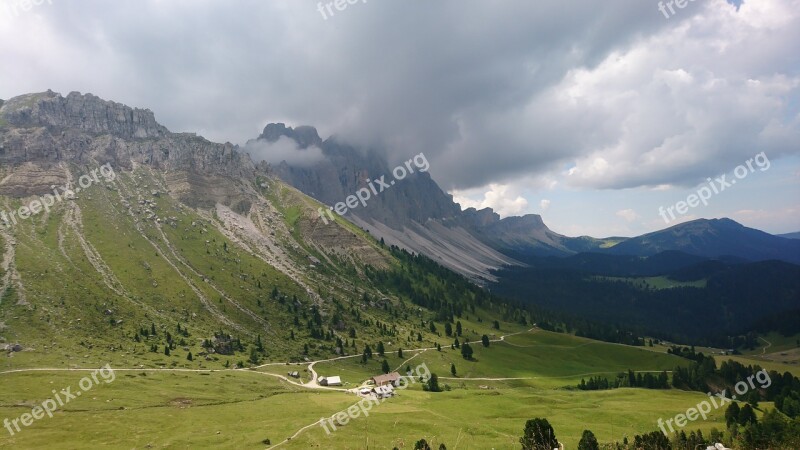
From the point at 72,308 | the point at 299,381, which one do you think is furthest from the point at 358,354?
the point at 72,308

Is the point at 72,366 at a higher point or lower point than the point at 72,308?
lower

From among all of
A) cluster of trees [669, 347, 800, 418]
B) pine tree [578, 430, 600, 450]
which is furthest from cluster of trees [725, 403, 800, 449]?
cluster of trees [669, 347, 800, 418]

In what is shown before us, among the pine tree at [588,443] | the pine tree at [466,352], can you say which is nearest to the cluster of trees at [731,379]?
the pine tree at [466,352]

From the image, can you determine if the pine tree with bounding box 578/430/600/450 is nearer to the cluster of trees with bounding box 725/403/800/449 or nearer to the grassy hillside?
the grassy hillside

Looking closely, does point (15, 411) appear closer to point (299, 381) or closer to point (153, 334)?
point (299, 381)

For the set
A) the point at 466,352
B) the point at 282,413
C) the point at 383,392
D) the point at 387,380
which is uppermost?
the point at 282,413

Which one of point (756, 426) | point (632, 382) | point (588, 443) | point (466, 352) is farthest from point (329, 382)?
point (632, 382)

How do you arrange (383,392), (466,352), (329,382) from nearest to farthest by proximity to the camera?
(383,392) → (329,382) → (466,352)

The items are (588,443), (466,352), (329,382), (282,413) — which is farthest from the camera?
(466,352)

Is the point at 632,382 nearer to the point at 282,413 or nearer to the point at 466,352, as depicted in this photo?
the point at 466,352

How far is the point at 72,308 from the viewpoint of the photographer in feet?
491

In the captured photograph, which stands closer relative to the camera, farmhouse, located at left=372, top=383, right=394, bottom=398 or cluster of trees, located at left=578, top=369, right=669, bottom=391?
farmhouse, located at left=372, top=383, right=394, bottom=398

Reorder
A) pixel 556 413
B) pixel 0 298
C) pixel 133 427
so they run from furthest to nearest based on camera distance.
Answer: pixel 0 298 → pixel 556 413 → pixel 133 427

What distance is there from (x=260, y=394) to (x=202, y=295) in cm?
11347
